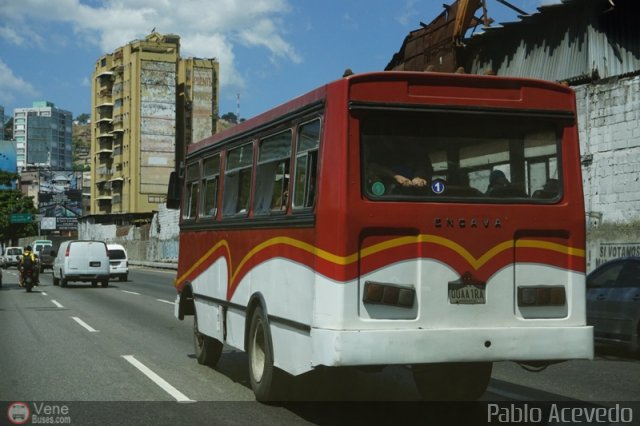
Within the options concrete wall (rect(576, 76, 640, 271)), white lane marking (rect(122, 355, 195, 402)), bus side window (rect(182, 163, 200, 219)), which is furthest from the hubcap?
concrete wall (rect(576, 76, 640, 271))

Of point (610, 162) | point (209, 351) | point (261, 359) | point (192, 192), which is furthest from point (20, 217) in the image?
point (261, 359)

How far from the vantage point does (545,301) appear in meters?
7.62

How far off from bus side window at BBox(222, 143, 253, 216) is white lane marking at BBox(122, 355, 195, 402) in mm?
1986

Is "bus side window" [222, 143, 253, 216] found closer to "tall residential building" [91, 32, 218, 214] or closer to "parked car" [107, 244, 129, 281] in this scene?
"parked car" [107, 244, 129, 281]

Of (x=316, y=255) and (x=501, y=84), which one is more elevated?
(x=501, y=84)

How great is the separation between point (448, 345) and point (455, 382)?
2214 millimetres

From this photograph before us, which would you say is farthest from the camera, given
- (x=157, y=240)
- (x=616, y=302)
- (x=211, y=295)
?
(x=157, y=240)

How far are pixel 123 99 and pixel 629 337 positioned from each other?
11375 centimetres

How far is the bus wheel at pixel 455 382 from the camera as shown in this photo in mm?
9125

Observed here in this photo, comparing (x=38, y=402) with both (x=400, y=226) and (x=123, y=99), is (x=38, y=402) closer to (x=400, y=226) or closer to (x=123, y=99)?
(x=400, y=226)

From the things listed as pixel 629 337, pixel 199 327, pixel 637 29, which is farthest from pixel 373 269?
pixel 637 29

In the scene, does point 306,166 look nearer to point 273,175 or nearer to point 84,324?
point 273,175

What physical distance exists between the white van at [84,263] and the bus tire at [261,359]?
91.8 feet

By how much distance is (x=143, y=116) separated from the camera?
11806 cm
